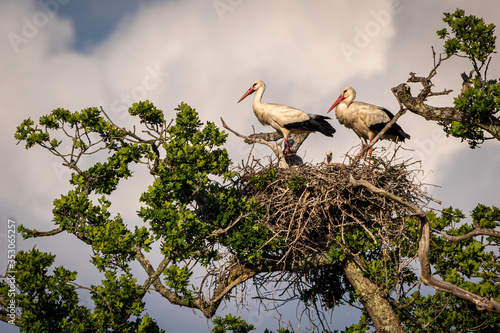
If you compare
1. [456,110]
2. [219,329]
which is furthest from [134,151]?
[456,110]

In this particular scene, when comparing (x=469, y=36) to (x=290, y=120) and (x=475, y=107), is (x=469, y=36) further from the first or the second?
(x=290, y=120)

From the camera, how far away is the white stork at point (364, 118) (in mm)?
11344

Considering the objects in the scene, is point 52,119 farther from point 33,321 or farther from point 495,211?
point 495,211

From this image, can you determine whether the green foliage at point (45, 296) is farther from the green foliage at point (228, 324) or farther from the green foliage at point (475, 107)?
the green foliage at point (475, 107)

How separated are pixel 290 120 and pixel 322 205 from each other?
369 centimetres

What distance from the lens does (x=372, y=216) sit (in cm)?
820

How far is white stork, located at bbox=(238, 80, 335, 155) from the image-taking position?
37.3 feet

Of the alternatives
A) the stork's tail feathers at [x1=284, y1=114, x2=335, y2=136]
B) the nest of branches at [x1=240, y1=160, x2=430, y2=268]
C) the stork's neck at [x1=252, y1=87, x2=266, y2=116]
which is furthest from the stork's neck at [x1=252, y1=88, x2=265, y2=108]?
the nest of branches at [x1=240, y1=160, x2=430, y2=268]

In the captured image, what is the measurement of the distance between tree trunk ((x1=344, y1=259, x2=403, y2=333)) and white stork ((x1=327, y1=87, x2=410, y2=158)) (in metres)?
4.02

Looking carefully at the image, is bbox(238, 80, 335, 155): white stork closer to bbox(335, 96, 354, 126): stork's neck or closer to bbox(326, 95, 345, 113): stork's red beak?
bbox(335, 96, 354, 126): stork's neck

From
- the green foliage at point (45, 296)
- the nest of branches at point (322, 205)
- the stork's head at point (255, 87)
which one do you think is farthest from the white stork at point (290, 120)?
the green foliage at point (45, 296)

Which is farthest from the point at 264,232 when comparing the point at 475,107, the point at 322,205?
the point at 475,107

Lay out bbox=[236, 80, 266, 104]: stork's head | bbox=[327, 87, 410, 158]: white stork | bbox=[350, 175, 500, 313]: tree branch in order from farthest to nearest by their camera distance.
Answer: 1. bbox=[236, 80, 266, 104]: stork's head
2. bbox=[327, 87, 410, 158]: white stork
3. bbox=[350, 175, 500, 313]: tree branch

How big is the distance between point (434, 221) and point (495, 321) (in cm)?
192
